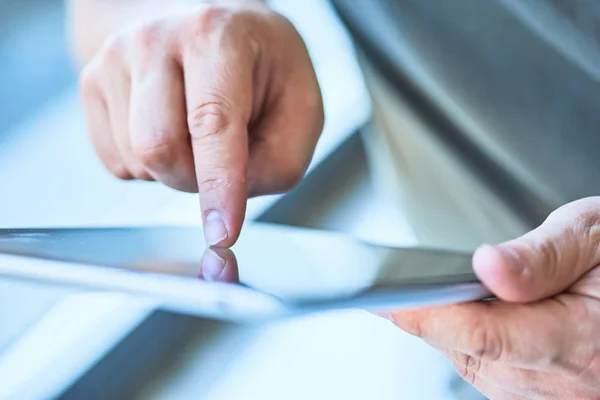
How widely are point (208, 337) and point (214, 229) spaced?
157mm

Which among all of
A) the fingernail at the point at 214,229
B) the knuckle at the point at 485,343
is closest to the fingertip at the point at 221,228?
the fingernail at the point at 214,229

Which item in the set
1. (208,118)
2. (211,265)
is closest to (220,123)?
(208,118)

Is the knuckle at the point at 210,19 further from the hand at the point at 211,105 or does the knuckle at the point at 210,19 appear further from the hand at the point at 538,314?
the hand at the point at 538,314

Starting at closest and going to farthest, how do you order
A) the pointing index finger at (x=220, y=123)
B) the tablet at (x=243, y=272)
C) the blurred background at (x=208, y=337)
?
the tablet at (x=243, y=272) < the pointing index finger at (x=220, y=123) < the blurred background at (x=208, y=337)

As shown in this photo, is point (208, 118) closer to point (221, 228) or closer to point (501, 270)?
point (221, 228)

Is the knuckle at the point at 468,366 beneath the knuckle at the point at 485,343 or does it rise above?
beneath

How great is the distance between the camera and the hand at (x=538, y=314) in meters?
0.25

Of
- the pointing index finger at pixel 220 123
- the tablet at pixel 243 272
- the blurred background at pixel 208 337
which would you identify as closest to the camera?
the tablet at pixel 243 272

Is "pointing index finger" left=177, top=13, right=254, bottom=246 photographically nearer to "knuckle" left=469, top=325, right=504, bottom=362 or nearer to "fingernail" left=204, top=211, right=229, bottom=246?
"fingernail" left=204, top=211, right=229, bottom=246

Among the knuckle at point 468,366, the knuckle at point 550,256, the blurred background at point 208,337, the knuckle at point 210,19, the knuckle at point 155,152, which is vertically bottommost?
the blurred background at point 208,337

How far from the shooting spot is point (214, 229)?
11.7 inches

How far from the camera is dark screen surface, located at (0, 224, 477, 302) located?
216mm

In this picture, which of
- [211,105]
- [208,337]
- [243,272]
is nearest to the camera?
[243,272]

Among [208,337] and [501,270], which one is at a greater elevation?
[501,270]
